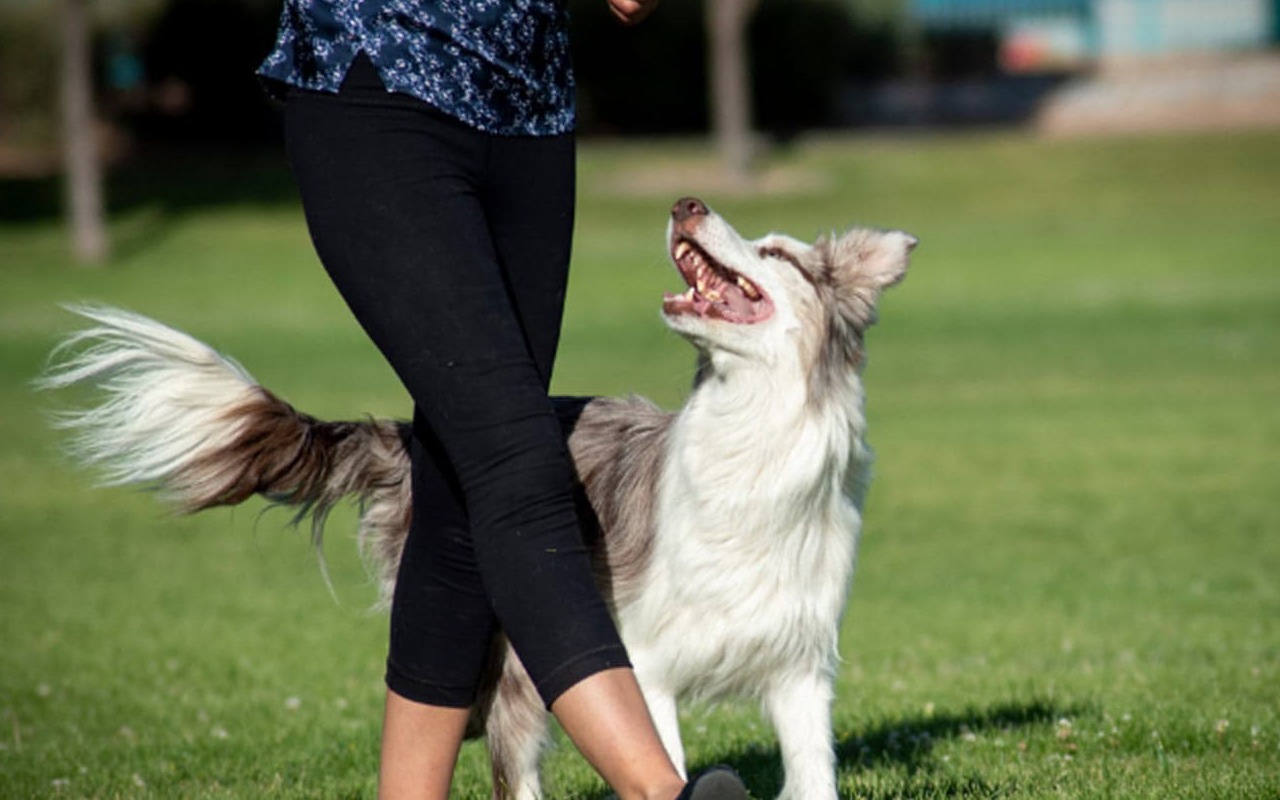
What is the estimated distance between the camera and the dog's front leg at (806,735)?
4.57m

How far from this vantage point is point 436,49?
3.70 meters

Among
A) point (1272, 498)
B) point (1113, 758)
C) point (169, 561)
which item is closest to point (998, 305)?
point (1272, 498)

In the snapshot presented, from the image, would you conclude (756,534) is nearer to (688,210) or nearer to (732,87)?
(688,210)

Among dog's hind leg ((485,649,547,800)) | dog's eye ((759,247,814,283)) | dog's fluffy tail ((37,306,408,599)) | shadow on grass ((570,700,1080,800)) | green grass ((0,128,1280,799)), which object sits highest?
dog's eye ((759,247,814,283))

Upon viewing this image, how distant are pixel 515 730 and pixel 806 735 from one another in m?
0.78

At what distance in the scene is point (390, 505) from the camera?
16.4 ft

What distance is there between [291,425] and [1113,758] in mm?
2686

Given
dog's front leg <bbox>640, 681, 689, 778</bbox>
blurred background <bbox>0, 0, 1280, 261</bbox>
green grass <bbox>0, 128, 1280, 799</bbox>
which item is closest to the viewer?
dog's front leg <bbox>640, 681, 689, 778</bbox>

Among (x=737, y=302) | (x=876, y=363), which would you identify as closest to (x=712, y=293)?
(x=737, y=302)

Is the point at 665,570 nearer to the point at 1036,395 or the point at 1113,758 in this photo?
the point at 1113,758

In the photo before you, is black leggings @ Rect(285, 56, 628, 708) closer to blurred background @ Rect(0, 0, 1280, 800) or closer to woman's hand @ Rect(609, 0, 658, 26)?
woman's hand @ Rect(609, 0, 658, 26)

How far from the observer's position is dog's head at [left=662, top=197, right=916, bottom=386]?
4457 mm

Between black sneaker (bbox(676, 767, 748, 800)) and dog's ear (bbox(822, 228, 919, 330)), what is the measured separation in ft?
4.92

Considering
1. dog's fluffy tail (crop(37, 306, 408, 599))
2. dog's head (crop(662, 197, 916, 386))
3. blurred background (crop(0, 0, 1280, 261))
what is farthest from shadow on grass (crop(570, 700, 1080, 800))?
blurred background (crop(0, 0, 1280, 261))
